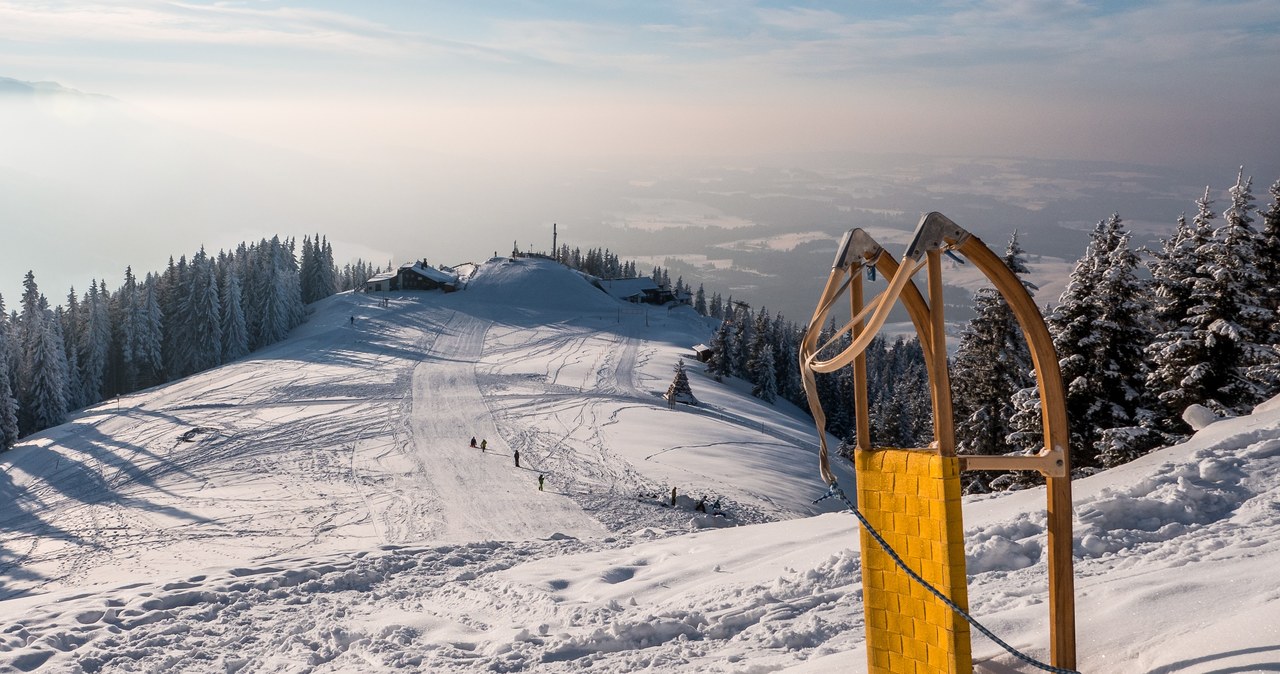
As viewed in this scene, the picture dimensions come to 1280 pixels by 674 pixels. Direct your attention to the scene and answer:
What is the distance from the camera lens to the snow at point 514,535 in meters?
9.77

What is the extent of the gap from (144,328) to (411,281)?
92.8 feet

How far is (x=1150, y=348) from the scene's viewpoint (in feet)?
72.6

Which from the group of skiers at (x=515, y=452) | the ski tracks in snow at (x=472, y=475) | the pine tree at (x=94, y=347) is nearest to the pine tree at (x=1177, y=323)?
the ski tracks in snow at (x=472, y=475)

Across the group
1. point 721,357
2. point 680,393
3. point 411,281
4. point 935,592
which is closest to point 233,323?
point 411,281

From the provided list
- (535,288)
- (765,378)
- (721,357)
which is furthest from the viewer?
(535,288)

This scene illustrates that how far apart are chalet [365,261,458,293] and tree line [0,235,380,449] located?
9.41m

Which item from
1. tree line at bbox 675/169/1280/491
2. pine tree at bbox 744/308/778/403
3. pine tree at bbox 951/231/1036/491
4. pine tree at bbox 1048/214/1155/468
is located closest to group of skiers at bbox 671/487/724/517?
pine tree at bbox 951/231/1036/491

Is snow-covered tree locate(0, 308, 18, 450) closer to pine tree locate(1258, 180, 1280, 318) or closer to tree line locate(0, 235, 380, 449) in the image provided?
tree line locate(0, 235, 380, 449)

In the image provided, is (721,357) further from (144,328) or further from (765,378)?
(144,328)

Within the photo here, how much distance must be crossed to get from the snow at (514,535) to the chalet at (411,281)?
2790cm

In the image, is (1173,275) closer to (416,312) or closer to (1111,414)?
(1111,414)

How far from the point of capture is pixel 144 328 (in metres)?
78.4

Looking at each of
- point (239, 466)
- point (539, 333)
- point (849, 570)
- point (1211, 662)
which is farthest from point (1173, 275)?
point (539, 333)

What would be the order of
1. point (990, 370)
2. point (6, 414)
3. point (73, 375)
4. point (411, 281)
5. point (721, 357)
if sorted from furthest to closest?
point (411, 281) → point (721, 357) → point (73, 375) → point (6, 414) → point (990, 370)
